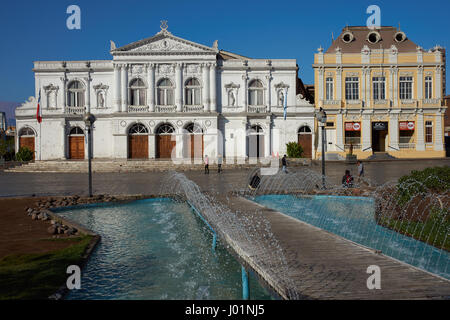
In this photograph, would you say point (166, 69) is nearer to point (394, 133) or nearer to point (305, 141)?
point (305, 141)

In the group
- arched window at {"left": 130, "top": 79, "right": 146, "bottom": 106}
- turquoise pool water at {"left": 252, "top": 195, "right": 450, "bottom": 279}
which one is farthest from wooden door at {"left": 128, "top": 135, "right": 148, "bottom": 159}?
turquoise pool water at {"left": 252, "top": 195, "right": 450, "bottom": 279}

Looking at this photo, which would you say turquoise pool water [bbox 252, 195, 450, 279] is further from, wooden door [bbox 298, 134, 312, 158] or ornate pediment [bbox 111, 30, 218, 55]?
ornate pediment [bbox 111, 30, 218, 55]

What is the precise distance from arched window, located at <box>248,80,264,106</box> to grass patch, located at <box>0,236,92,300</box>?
3341cm

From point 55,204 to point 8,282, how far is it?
877 centimetres

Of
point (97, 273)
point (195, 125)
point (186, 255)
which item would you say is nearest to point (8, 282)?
point (97, 273)

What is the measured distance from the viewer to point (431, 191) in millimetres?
11664

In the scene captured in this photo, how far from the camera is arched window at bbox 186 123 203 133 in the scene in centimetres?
3912

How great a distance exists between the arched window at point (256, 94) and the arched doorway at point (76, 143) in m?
17.9

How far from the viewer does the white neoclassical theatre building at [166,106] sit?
127 feet

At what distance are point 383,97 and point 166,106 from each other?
73.4 feet

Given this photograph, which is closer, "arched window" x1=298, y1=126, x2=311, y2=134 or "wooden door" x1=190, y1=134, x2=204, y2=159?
"wooden door" x1=190, y1=134, x2=204, y2=159

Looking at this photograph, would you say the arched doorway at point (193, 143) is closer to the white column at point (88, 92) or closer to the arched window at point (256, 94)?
the arched window at point (256, 94)
